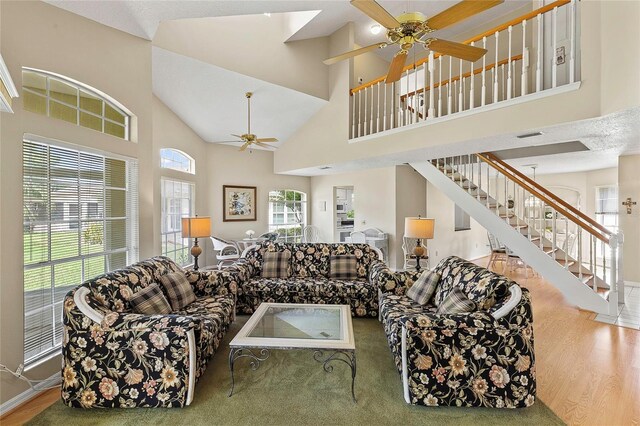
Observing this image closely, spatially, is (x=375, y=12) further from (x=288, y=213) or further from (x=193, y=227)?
(x=288, y=213)

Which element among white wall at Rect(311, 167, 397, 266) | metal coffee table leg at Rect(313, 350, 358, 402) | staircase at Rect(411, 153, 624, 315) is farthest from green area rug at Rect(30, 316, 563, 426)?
white wall at Rect(311, 167, 397, 266)

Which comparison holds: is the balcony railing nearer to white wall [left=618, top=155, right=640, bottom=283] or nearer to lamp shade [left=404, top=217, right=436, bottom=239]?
lamp shade [left=404, top=217, right=436, bottom=239]

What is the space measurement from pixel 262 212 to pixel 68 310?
225 inches

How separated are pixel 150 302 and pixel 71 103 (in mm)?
1902

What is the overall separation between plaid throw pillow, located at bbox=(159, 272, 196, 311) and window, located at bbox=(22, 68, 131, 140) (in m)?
1.60

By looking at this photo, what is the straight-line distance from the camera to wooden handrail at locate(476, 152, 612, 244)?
394 cm

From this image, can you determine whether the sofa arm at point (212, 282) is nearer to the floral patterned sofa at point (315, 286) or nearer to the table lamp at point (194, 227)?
the floral patterned sofa at point (315, 286)

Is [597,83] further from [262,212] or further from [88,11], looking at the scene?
[262,212]

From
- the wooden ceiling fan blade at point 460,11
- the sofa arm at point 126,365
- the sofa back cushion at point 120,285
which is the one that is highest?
the wooden ceiling fan blade at point 460,11

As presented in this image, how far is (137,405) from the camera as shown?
81.5 inches

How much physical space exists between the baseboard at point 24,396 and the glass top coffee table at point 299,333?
140cm

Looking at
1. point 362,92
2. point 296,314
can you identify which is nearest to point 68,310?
point 296,314

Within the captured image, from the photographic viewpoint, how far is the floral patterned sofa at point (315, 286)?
379cm

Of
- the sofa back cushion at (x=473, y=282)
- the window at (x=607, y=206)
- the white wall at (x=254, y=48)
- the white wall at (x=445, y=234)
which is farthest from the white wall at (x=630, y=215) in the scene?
the white wall at (x=254, y=48)
